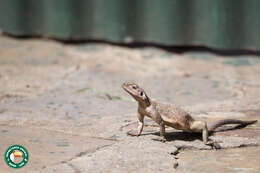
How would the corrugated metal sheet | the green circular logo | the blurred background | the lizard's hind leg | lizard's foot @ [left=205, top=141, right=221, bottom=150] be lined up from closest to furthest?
1. the green circular logo
2. the blurred background
3. lizard's foot @ [left=205, top=141, right=221, bottom=150]
4. the lizard's hind leg
5. the corrugated metal sheet

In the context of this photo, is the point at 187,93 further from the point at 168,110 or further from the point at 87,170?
the point at 87,170

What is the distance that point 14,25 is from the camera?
25.2ft

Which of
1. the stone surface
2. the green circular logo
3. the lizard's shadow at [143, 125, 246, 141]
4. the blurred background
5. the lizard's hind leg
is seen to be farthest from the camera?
the lizard's shadow at [143, 125, 246, 141]

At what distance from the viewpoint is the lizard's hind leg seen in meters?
3.74

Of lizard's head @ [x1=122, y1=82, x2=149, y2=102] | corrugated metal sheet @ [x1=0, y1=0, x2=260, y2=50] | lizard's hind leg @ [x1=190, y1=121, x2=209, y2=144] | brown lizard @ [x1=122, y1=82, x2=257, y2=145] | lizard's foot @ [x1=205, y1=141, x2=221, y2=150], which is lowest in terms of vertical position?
lizard's foot @ [x1=205, y1=141, x2=221, y2=150]

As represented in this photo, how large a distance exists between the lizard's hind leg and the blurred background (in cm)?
8

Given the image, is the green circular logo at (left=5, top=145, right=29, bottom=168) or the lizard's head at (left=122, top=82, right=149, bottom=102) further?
the lizard's head at (left=122, top=82, right=149, bottom=102)

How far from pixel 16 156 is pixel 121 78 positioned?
331cm

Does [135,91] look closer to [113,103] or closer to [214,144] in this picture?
[214,144]

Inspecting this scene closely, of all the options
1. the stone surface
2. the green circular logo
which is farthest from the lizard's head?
the green circular logo

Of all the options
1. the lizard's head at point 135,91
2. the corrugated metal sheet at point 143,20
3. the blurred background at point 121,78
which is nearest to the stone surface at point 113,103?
the blurred background at point 121,78

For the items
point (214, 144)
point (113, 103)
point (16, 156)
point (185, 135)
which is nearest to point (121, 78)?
point (113, 103)

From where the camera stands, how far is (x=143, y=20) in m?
7.14

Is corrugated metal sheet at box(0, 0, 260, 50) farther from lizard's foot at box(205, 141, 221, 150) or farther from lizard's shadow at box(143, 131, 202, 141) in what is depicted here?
lizard's foot at box(205, 141, 221, 150)
